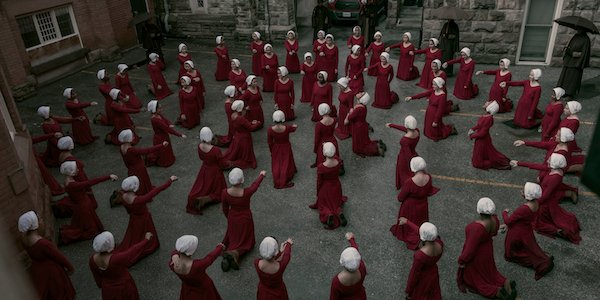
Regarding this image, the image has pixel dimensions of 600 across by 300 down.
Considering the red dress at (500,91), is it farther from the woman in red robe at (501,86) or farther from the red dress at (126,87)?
the red dress at (126,87)

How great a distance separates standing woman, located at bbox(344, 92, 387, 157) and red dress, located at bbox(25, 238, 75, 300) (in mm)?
6486

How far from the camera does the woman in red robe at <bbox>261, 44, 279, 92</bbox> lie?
14.5 m

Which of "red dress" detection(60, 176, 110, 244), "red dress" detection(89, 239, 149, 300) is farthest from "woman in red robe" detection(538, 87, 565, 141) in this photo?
"red dress" detection(60, 176, 110, 244)

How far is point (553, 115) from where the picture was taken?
34.2 ft

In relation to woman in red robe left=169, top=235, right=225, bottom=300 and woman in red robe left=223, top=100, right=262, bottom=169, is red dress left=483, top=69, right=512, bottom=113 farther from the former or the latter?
woman in red robe left=169, top=235, right=225, bottom=300

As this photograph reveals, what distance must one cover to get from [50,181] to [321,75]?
22.0 ft

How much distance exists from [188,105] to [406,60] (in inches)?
282

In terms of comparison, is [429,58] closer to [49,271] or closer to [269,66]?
[269,66]

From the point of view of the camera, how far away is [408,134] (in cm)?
944

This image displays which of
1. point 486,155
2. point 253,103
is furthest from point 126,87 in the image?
point 486,155

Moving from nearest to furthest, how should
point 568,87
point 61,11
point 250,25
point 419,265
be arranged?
1. point 419,265
2. point 568,87
3. point 61,11
4. point 250,25

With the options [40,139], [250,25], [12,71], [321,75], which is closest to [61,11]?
[12,71]

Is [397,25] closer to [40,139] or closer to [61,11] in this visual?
[61,11]

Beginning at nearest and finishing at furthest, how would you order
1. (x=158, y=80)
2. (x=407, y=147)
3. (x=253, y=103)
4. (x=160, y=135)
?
1. (x=407, y=147)
2. (x=160, y=135)
3. (x=253, y=103)
4. (x=158, y=80)
